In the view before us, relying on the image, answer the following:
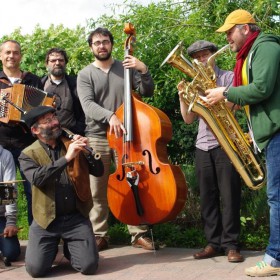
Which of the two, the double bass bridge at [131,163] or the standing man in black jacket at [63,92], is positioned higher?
the standing man in black jacket at [63,92]

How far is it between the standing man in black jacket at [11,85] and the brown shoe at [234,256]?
2050 millimetres

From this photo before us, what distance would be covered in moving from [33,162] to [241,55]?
1959mm

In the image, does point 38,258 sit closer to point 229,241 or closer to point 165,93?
point 229,241

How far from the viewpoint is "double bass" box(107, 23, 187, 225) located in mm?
5059

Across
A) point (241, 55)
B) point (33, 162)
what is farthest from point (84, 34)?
point (241, 55)

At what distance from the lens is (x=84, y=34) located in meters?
8.16

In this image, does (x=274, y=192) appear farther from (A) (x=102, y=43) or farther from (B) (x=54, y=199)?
(A) (x=102, y=43)

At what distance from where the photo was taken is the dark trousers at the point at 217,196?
525 centimetres

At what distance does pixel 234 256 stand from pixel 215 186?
64 centimetres

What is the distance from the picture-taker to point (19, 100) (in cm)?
576

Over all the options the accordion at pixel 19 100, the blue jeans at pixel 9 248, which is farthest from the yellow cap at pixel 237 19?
the blue jeans at pixel 9 248

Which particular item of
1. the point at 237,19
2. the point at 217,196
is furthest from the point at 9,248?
the point at 237,19

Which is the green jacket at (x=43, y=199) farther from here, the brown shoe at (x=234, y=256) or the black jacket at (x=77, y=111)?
the brown shoe at (x=234, y=256)

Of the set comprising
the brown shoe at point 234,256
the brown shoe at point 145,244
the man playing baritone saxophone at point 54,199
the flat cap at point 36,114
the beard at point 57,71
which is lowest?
the brown shoe at point 234,256
